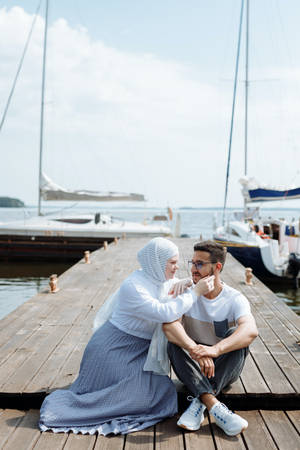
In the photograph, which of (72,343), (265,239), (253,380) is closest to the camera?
(253,380)

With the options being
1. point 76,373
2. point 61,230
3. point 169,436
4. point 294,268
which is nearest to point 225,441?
point 169,436

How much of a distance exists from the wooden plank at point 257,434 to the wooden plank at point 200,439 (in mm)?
232

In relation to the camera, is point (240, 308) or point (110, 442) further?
point (240, 308)

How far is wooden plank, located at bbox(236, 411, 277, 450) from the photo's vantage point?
2.52 m

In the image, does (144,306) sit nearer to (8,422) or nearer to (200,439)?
(200,439)

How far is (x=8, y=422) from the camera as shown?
2.81 meters

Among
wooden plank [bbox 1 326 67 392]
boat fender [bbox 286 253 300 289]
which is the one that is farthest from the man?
boat fender [bbox 286 253 300 289]

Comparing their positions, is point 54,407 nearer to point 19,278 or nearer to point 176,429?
point 176,429

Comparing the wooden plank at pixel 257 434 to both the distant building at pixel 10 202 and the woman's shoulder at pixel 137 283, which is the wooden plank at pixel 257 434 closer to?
the woman's shoulder at pixel 137 283

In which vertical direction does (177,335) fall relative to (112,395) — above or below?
above

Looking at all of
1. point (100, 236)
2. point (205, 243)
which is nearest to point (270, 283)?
point (100, 236)

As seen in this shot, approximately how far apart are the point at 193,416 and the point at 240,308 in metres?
0.79

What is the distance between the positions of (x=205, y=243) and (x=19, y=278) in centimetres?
1129

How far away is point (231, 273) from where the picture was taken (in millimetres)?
9305
